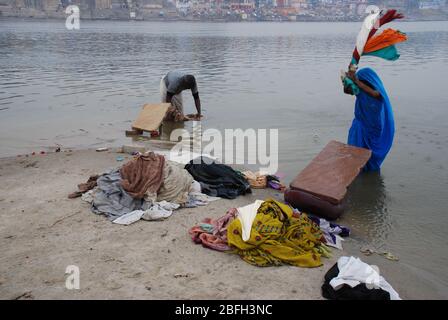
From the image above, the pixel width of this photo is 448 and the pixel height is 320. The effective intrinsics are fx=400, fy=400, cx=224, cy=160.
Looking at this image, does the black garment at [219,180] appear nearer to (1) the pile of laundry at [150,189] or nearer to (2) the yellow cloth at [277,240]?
(1) the pile of laundry at [150,189]

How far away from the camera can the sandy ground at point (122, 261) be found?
12.4ft

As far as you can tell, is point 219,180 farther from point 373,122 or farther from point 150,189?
point 373,122

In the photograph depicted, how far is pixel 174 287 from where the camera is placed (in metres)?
3.83

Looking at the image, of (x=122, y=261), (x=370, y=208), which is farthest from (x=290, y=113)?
(x=122, y=261)

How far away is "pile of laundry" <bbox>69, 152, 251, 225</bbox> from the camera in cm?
541

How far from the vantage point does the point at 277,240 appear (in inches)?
173

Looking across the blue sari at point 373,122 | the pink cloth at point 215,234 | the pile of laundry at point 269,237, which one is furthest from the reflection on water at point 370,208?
the pink cloth at point 215,234

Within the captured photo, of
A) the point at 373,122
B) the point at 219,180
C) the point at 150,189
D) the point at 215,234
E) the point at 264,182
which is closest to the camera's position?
the point at 215,234

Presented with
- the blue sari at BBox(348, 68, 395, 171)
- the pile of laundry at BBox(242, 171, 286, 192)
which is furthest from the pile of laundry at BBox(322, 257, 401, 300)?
the blue sari at BBox(348, 68, 395, 171)

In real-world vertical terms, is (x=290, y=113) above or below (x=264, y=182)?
above

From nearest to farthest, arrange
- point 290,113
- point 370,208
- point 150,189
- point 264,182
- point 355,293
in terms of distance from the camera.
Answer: point 355,293
point 150,189
point 370,208
point 264,182
point 290,113

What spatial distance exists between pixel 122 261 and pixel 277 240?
169 centimetres

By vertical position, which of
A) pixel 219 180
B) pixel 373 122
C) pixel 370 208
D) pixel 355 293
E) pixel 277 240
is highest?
pixel 373 122

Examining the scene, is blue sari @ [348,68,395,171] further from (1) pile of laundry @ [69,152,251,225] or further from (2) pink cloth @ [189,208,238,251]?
(2) pink cloth @ [189,208,238,251]
